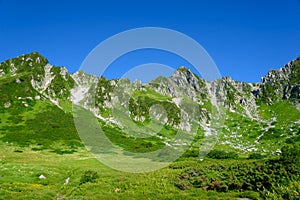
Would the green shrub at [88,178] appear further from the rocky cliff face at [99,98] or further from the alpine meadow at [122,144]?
the rocky cliff face at [99,98]

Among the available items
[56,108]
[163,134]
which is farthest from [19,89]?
[163,134]

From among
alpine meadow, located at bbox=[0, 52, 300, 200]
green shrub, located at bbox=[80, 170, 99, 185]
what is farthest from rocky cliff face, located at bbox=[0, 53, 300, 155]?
green shrub, located at bbox=[80, 170, 99, 185]

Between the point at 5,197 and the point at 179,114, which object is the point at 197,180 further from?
the point at 179,114

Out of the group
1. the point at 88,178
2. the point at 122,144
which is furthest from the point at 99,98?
the point at 88,178

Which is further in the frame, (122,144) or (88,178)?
(122,144)

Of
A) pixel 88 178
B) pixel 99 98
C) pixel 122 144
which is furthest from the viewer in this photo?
pixel 99 98

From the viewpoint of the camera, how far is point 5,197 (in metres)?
22.3

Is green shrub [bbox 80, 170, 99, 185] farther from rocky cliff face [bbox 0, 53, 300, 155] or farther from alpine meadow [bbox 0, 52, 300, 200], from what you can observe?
rocky cliff face [bbox 0, 53, 300, 155]

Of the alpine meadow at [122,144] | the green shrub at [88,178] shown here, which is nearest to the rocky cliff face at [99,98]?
the alpine meadow at [122,144]

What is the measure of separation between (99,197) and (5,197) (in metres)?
7.90

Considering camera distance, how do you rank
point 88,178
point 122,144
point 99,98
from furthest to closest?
point 99,98
point 122,144
point 88,178

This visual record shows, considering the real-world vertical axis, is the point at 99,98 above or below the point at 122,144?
above

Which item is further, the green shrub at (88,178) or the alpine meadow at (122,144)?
the green shrub at (88,178)

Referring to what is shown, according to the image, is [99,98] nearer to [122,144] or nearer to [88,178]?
[122,144]
